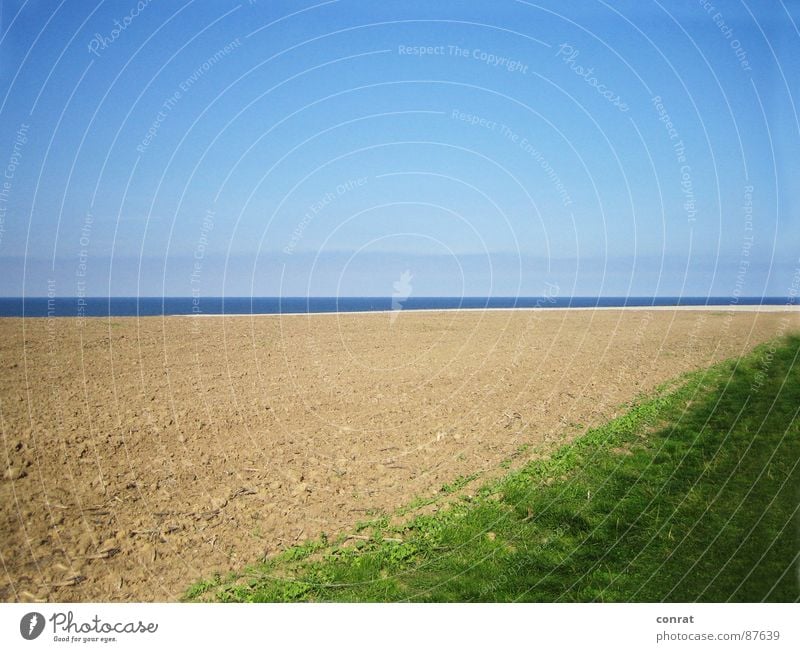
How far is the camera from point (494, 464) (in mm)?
8734

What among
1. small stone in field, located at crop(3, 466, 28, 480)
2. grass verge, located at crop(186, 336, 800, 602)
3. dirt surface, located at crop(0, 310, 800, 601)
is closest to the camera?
grass verge, located at crop(186, 336, 800, 602)

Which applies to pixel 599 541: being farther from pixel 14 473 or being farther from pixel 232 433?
pixel 14 473

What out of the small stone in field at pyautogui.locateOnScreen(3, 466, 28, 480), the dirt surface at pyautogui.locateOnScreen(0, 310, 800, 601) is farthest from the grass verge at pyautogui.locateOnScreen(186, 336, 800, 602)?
the small stone in field at pyautogui.locateOnScreen(3, 466, 28, 480)

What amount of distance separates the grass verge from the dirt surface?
68 cm

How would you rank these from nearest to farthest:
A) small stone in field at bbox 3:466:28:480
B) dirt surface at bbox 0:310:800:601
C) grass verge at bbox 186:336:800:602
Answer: grass verge at bbox 186:336:800:602, dirt surface at bbox 0:310:800:601, small stone in field at bbox 3:466:28:480

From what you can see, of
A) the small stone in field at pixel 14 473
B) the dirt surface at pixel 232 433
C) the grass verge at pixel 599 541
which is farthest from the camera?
the small stone in field at pixel 14 473

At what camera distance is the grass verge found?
550 centimetres

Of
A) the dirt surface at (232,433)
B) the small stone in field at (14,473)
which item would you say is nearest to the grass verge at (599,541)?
the dirt surface at (232,433)

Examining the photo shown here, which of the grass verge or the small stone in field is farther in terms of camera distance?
the small stone in field

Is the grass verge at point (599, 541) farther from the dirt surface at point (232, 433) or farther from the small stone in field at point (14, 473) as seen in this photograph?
the small stone in field at point (14, 473)

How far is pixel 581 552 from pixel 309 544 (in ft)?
9.29

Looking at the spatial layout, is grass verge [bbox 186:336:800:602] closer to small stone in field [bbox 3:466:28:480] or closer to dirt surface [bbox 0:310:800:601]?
dirt surface [bbox 0:310:800:601]

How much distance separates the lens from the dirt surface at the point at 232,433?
20.3ft

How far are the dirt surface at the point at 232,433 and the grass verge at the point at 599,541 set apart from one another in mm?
678
